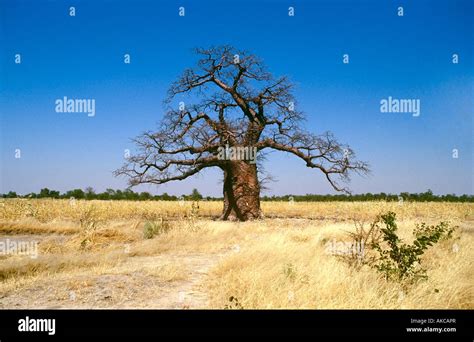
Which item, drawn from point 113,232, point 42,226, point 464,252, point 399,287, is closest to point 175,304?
point 399,287

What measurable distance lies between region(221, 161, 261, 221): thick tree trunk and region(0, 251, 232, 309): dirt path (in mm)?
9762

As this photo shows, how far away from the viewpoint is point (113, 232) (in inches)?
458

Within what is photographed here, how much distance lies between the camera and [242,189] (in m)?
16.8

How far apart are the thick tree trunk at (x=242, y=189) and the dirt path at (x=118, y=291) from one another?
32.0 feet

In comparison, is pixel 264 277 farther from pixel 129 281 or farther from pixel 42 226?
pixel 42 226

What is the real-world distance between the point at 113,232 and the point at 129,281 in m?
5.96

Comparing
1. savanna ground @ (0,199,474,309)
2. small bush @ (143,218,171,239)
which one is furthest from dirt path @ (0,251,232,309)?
small bush @ (143,218,171,239)

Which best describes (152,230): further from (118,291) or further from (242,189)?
(118,291)

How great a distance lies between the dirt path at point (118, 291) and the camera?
16.8ft

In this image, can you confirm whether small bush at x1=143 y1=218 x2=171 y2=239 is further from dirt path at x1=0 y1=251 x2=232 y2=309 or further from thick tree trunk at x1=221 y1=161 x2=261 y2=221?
thick tree trunk at x1=221 y1=161 x2=261 y2=221
